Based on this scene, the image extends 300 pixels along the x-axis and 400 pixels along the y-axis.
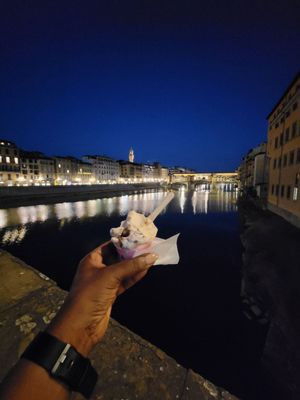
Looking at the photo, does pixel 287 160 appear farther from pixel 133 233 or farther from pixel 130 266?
pixel 130 266

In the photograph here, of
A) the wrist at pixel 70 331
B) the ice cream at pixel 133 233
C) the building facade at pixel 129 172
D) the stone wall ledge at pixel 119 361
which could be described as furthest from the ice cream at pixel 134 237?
the building facade at pixel 129 172

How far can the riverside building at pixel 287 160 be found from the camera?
1823 cm

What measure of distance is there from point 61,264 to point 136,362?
12.4 meters

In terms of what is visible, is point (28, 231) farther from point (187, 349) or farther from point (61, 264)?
point (187, 349)

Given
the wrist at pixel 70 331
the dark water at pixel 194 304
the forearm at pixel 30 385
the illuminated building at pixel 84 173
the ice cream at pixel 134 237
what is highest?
the illuminated building at pixel 84 173

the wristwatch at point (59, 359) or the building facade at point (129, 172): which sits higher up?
the building facade at point (129, 172)

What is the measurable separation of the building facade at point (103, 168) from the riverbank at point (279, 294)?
9100 centimetres

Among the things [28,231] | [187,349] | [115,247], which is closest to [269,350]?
[187,349]

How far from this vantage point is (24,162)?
64125 millimetres

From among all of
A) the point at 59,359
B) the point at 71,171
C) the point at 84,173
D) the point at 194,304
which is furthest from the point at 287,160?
the point at 84,173

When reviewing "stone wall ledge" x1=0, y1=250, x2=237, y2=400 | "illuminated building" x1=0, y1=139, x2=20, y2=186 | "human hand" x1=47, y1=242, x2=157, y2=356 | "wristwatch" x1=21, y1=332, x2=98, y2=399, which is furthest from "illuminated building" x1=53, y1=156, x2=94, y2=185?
"wristwatch" x1=21, y1=332, x2=98, y2=399

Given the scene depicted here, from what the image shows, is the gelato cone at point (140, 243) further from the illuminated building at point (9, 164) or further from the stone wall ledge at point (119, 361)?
the illuminated building at point (9, 164)

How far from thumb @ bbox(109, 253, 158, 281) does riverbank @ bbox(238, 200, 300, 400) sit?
20.7 ft

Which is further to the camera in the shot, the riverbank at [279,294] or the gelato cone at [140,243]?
the riverbank at [279,294]
